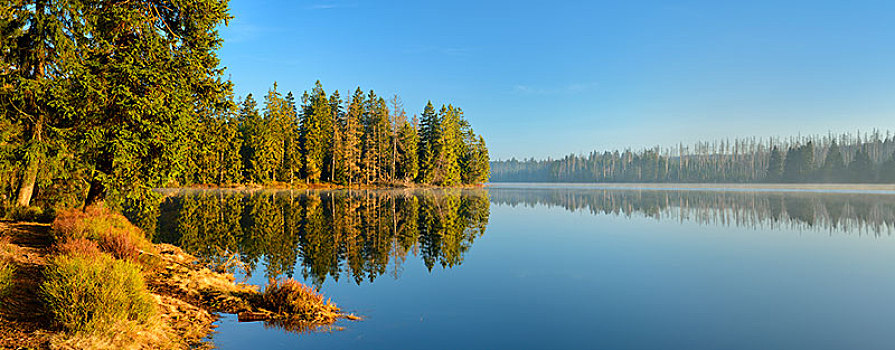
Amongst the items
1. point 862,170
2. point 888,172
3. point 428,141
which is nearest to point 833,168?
point 862,170

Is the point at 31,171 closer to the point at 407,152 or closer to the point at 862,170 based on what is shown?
the point at 407,152

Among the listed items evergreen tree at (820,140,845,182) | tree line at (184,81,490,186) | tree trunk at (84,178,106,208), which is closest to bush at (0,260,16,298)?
tree trunk at (84,178,106,208)

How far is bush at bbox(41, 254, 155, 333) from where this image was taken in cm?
636

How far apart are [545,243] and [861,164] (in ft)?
539

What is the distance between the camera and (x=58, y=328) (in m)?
6.36

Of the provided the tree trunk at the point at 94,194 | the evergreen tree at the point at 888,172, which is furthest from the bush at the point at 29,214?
the evergreen tree at the point at 888,172

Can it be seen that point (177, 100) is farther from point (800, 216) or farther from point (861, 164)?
point (861, 164)

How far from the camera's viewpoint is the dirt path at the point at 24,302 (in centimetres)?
598

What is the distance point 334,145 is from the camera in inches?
3167

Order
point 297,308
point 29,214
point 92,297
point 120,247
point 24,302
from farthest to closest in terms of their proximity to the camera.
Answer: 1. point 29,214
2. point 120,247
3. point 297,308
4. point 24,302
5. point 92,297

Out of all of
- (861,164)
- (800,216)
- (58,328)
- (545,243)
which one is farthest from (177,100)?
(861,164)

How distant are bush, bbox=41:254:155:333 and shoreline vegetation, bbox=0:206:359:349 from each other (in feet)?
0.05

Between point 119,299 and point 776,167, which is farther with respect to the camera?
point 776,167

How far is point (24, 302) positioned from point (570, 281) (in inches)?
470
